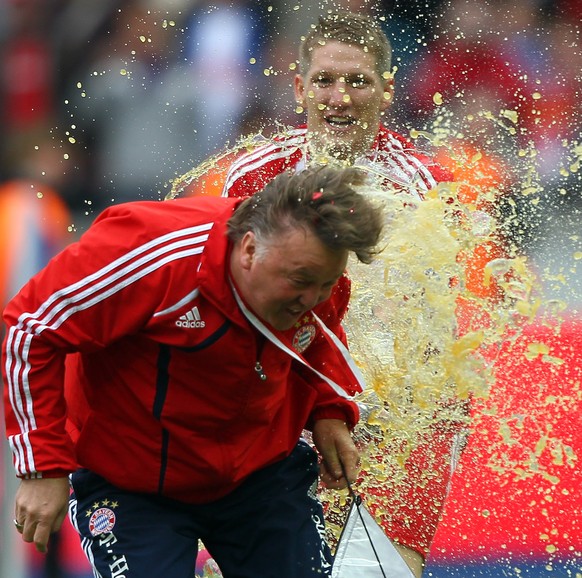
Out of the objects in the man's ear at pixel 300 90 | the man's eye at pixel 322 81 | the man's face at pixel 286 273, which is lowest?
the man's face at pixel 286 273

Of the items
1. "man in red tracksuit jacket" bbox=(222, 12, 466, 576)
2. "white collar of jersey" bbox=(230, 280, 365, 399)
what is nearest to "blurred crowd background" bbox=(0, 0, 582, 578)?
"man in red tracksuit jacket" bbox=(222, 12, 466, 576)

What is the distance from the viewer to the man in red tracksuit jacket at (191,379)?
9.17 feet

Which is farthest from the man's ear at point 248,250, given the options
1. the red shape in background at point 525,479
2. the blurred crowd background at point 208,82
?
the blurred crowd background at point 208,82

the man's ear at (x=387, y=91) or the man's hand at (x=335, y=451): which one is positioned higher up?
the man's ear at (x=387, y=91)

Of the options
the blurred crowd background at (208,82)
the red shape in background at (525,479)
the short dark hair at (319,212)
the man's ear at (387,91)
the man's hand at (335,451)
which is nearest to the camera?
the short dark hair at (319,212)

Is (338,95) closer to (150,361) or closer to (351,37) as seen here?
(351,37)

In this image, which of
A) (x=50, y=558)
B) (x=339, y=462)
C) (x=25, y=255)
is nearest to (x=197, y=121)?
(x=25, y=255)

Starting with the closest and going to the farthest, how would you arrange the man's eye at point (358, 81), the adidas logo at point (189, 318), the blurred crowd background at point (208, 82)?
the adidas logo at point (189, 318), the man's eye at point (358, 81), the blurred crowd background at point (208, 82)

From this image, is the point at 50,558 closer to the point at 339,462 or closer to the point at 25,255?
the point at 25,255

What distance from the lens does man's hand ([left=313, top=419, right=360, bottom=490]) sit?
334 centimetres

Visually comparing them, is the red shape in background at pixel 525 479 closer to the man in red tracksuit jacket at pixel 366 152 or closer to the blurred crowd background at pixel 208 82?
the blurred crowd background at pixel 208 82

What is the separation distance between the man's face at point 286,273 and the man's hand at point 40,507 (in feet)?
2.20

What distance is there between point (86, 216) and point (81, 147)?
51 cm

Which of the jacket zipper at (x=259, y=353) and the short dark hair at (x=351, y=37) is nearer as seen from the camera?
the jacket zipper at (x=259, y=353)
